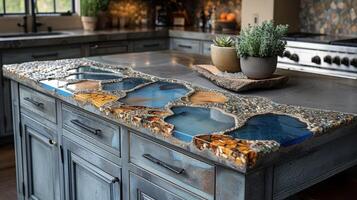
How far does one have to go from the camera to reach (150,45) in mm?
5023

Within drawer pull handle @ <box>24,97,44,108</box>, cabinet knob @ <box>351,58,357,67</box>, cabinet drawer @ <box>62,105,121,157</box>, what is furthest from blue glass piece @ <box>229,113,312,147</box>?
cabinet knob @ <box>351,58,357,67</box>

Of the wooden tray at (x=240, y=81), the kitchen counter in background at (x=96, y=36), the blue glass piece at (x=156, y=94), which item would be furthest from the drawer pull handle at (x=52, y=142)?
the kitchen counter in background at (x=96, y=36)

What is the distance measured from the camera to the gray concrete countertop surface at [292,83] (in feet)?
5.97

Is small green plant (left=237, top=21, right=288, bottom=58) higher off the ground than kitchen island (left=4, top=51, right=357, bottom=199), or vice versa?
small green plant (left=237, top=21, right=288, bottom=58)

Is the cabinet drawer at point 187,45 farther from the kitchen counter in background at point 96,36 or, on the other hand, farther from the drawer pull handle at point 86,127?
the drawer pull handle at point 86,127

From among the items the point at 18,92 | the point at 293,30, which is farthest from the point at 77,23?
the point at 18,92

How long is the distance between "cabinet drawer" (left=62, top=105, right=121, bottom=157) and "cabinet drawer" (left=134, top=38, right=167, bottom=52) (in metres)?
2.84

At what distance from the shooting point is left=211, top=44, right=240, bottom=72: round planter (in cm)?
220

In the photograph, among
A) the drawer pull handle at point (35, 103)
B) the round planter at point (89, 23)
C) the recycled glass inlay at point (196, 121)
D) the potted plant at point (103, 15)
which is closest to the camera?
the recycled glass inlay at point (196, 121)

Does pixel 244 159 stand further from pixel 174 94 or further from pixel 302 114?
pixel 174 94

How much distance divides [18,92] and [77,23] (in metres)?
2.84

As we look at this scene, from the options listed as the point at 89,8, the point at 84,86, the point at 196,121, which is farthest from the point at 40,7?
the point at 196,121

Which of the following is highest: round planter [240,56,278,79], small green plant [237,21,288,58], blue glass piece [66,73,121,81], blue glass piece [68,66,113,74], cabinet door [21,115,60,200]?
small green plant [237,21,288,58]

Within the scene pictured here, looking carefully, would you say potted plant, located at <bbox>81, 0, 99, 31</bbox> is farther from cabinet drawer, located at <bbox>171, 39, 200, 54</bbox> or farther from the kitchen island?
the kitchen island
